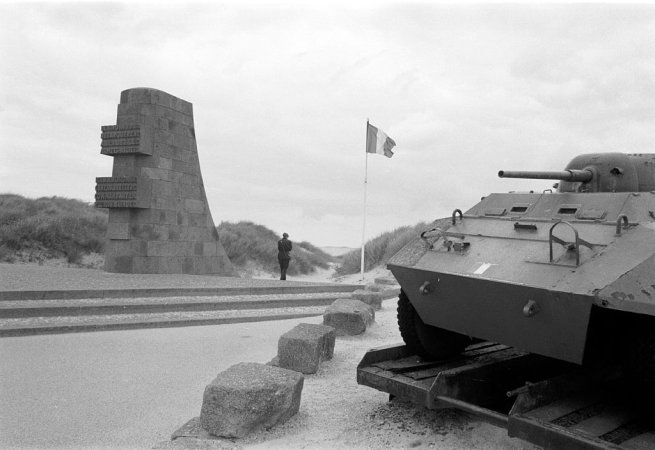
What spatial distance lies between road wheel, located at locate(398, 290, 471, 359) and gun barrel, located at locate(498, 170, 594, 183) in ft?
4.22

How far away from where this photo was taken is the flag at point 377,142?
50.0 feet

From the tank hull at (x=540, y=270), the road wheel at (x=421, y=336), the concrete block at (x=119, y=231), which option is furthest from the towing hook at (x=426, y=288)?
the concrete block at (x=119, y=231)

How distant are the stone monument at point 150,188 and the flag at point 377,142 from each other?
15.0 feet

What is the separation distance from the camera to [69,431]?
3943mm

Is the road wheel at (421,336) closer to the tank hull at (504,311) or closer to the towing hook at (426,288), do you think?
the tank hull at (504,311)

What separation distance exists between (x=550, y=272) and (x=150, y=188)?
1001cm

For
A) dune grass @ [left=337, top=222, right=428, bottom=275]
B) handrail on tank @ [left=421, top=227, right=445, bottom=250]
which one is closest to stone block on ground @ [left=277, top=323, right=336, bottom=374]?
handrail on tank @ [left=421, top=227, right=445, bottom=250]

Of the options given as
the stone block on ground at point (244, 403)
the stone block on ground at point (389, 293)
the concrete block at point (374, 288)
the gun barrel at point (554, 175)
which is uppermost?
the gun barrel at point (554, 175)

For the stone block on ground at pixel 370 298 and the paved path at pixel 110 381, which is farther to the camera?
the stone block on ground at pixel 370 298

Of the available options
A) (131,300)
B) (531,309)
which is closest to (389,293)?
(131,300)

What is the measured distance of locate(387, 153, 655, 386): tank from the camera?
337 centimetres

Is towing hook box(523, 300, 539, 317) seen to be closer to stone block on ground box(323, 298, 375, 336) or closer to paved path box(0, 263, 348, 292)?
stone block on ground box(323, 298, 375, 336)

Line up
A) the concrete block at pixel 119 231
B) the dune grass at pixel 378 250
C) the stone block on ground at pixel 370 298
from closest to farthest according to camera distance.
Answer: the stone block on ground at pixel 370 298 < the concrete block at pixel 119 231 < the dune grass at pixel 378 250

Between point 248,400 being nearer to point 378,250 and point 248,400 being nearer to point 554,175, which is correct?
point 554,175
